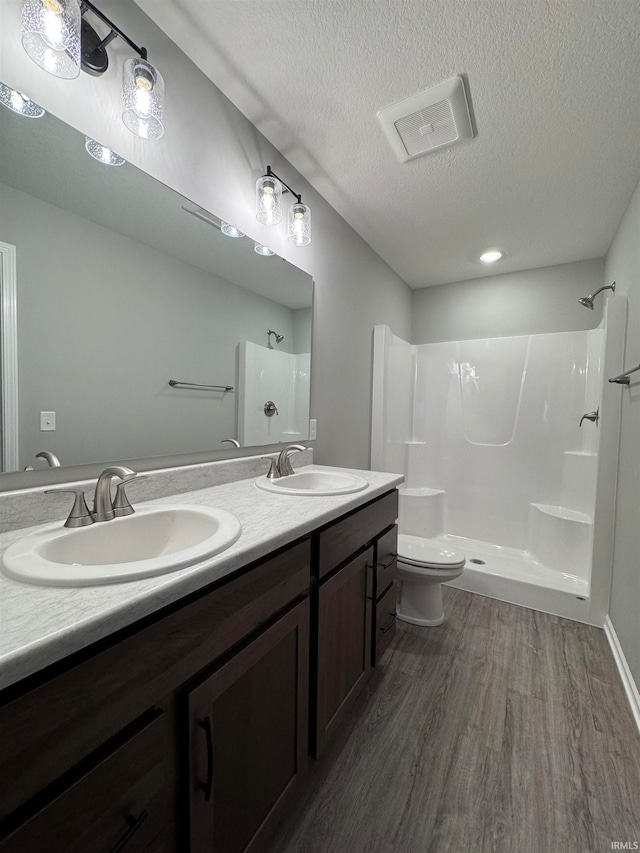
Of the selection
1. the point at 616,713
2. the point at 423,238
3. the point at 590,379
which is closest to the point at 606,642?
the point at 616,713

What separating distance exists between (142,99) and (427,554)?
2.17m

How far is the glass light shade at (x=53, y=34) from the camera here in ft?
2.56

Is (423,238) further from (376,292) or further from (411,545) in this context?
(411,545)

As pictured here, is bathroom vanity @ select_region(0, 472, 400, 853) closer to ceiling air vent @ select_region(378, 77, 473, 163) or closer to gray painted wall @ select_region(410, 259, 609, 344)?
ceiling air vent @ select_region(378, 77, 473, 163)

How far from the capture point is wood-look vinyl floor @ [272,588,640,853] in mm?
968

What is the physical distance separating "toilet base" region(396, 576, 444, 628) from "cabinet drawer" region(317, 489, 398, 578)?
2.07 ft

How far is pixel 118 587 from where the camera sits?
0.55 meters

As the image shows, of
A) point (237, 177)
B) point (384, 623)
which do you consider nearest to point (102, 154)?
point (237, 177)

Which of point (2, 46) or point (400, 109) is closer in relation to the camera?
point (2, 46)

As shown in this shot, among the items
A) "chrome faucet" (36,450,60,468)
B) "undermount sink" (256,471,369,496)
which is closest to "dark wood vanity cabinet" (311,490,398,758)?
"undermount sink" (256,471,369,496)

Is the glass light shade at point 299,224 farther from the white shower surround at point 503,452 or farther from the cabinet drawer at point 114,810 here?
the cabinet drawer at point 114,810

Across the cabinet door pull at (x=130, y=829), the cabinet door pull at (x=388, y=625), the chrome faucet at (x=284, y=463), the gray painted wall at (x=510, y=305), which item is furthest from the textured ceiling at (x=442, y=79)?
the cabinet door pull at (x=388, y=625)

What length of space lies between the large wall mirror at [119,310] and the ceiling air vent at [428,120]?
2.45 feet

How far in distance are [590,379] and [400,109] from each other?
6.98 ft
